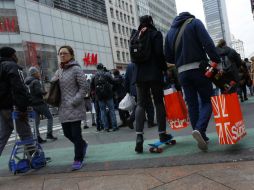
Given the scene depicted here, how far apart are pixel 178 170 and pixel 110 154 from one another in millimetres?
1991

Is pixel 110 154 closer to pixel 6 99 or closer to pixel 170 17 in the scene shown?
pixel 6 99

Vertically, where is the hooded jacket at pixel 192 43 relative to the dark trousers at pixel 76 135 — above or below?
above

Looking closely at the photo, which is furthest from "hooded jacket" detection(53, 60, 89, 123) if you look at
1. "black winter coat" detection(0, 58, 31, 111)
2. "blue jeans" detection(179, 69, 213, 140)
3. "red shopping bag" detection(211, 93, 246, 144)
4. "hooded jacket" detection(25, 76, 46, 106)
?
"hooded jacket" detection(25, 76, 46, 106)

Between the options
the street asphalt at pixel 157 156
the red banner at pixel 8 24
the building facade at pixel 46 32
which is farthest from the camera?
the building facade at pixel 46 32

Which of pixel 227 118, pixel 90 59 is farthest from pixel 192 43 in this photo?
pixel 90 59

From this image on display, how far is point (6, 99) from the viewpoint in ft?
17.5

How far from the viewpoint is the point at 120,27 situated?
241 ft

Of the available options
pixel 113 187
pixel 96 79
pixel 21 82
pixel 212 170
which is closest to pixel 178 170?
pixel 212 170

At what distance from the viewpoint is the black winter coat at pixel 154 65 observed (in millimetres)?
5242

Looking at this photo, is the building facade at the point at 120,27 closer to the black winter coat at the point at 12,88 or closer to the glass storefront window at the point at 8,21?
the glass storefront window at the point at 8,21

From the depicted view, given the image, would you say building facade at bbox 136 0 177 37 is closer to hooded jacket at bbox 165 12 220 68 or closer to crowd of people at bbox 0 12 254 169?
crowd of people at bbox 0 12 254 169

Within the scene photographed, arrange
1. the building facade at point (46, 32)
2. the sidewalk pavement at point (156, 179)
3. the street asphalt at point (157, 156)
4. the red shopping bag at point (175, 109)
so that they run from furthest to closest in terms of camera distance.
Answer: the building facade at point (46, 32) < the red shopping bag at point (175, 109) < the street asphalt at point (157, 156) < the sidewalk pavement at point (156, 179)

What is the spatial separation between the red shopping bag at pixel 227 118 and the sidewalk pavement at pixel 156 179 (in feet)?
1.80

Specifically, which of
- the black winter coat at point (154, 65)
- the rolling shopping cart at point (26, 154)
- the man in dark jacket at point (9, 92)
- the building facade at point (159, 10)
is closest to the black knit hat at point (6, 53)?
the man in dark jacket at point (9, 92)
